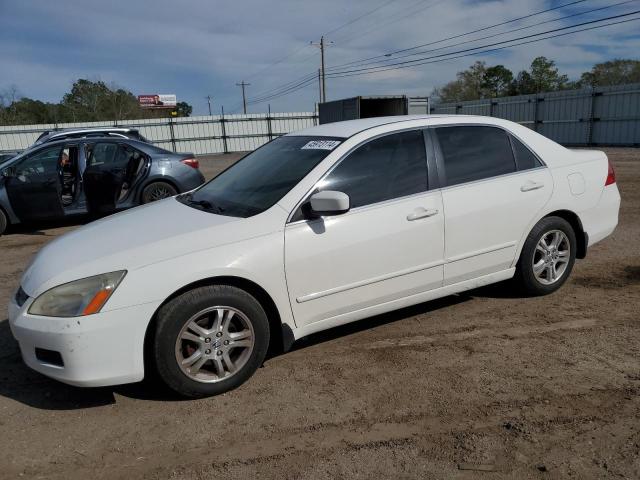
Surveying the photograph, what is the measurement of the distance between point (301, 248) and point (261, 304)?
0.45 meters

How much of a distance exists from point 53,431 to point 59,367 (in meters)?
0.38

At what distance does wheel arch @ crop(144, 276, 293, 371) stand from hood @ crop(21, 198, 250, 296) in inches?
8.4

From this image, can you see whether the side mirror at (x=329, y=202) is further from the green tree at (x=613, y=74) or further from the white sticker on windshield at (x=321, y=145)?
the green tree at (x=613, y=74)

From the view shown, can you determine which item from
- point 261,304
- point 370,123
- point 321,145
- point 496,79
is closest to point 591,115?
point 370,123

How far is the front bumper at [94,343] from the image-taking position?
2.87 meters

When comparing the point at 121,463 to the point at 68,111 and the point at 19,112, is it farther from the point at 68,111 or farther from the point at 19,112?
the point at 68,111

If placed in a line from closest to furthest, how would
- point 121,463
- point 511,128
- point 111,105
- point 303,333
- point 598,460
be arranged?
point 598,460
point 121,463
point 303,333
point 511,128
point 111,105

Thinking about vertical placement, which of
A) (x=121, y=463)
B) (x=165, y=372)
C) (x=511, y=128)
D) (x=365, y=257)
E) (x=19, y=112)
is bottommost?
(x=121, y=463)

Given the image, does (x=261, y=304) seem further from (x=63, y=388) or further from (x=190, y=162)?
(x=190, y=162)

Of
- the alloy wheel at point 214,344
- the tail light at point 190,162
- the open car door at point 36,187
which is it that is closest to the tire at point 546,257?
the alloy wheel at point 214,344

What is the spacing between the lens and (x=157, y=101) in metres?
71.1

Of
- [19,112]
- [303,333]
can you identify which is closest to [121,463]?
[303,333]

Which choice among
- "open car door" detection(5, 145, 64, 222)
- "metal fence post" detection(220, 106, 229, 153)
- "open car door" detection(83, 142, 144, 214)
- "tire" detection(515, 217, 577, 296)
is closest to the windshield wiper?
"tire" detection(515, 217, 577, 296)

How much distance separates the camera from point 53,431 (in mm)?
2982
